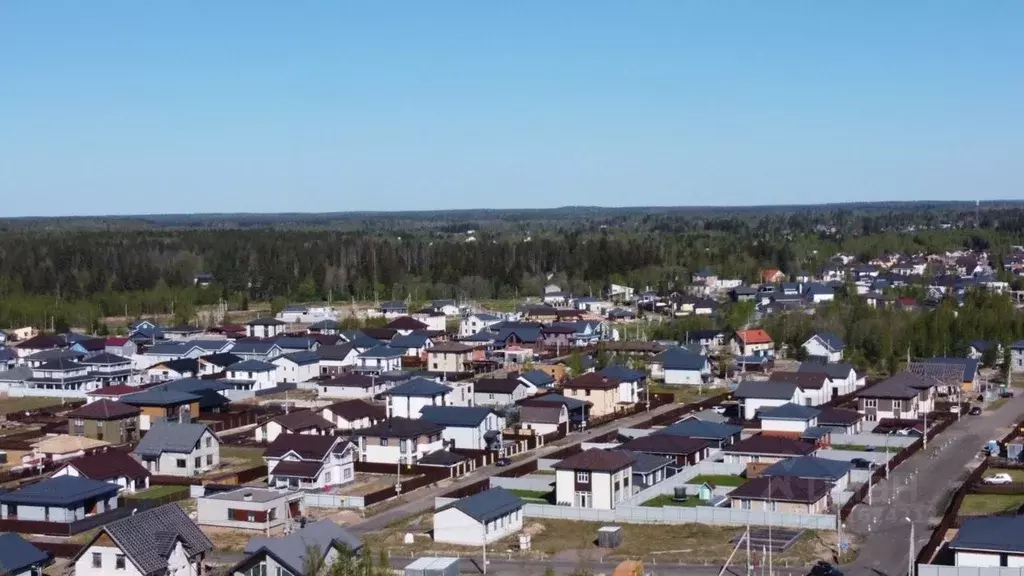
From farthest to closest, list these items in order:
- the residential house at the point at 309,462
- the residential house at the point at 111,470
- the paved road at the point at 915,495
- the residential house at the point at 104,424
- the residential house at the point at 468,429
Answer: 1. the residential house at the point at 104,424
2. the residential house at the point at 468,429
3. the residential house at the point at 309,462
4. the residential house at the point at 111,470
5. the paved road at the point at 915,495

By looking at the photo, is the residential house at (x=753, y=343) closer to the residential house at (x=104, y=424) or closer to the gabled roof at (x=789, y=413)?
the gabled roof at (x=789, y=413)

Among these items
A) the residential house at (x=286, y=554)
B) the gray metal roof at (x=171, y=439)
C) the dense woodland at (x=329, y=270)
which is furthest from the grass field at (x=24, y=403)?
the residential house at (x=286, y=554)

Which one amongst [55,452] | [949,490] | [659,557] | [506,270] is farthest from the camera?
[506,270]

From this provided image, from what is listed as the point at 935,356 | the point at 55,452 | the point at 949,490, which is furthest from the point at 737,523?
the point at 935,356

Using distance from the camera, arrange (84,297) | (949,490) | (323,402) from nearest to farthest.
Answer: (949,490) < (323,402) < (84,297)

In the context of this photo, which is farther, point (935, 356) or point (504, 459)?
point (935, 356)

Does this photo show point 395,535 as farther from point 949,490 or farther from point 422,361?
point 422,361
